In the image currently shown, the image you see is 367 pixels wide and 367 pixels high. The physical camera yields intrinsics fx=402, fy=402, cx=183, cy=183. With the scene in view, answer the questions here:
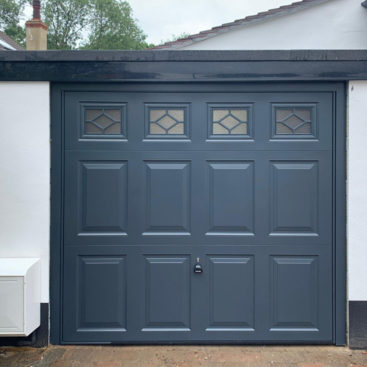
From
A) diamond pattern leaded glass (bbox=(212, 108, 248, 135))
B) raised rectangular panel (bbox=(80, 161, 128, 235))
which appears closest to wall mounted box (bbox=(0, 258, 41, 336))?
raised rectangular panel (bbox=(80, 161, 128, 235))

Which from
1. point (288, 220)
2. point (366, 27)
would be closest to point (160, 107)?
point (288, 220)

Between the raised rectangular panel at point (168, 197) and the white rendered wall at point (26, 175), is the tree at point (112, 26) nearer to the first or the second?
the white rendered wall at point (26, 175)

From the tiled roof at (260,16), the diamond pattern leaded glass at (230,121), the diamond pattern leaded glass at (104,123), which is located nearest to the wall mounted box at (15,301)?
the diamond pattern leaded glass at (104,123)

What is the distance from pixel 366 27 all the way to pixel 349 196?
479 cm

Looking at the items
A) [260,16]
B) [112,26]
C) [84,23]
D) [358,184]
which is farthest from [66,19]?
[358,184]

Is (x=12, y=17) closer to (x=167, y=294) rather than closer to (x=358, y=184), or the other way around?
(x=167, y=294)

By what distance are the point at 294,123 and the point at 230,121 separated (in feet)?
1.87

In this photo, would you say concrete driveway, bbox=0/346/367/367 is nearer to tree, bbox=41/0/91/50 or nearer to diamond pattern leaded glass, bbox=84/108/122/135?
diamond pattern leaded glass, bbox=84/108/122/135

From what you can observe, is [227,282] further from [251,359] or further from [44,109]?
[44,109]

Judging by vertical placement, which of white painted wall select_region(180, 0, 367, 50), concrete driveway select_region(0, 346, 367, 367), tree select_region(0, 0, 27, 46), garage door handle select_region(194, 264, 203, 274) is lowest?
concrete driveway select_region(0, 346, 367, 367)

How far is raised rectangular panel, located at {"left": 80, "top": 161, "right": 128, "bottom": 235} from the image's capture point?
356 cm

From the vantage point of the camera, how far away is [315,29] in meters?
7.04

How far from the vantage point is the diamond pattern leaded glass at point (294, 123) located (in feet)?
11.7

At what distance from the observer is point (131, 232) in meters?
3.56
